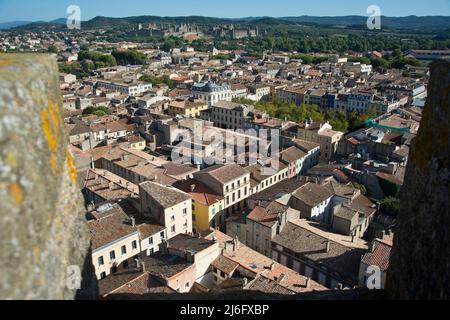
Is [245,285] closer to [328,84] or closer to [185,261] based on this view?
[185,261]

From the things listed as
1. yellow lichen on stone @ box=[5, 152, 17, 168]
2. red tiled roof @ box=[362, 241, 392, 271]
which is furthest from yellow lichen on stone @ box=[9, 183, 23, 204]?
red tiled roof @ box=[362, 241, 392, 271]

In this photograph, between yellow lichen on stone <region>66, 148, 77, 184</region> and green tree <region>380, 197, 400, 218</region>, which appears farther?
green tree <region>380, 197, 400, 218</region>

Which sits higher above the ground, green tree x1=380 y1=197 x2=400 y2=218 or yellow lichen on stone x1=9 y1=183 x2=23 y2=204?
yellow lichen on stone x1=9 y1=183 x2=23 y2=204

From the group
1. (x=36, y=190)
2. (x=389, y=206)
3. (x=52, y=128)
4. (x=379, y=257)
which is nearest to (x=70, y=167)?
(x=52, y=128)

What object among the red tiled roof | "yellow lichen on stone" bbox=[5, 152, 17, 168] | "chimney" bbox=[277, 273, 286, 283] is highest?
"yellow lichen on stone" bbox=[5, 152, 17, 168]

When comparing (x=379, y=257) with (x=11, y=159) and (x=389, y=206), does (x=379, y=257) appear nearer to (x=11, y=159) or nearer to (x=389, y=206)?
(x=389, y=206)

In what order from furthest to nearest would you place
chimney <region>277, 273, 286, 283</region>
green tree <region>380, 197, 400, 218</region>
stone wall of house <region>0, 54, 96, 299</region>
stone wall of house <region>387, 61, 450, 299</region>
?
green tree <region>380, 197, 400, 218</region>, chimney <region>277, 273, 286, 283</region>, stone wall of house <region>387, 61, 450, 299</region>, stone wall of house <region>0, 54, 96, 299</region>

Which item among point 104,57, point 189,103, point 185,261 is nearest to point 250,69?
point 104,57

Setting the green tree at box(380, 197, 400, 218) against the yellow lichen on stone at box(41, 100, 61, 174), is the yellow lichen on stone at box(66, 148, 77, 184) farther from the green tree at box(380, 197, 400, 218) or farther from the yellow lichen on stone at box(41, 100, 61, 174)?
the green tree at box(380, 197, 400, 218)
